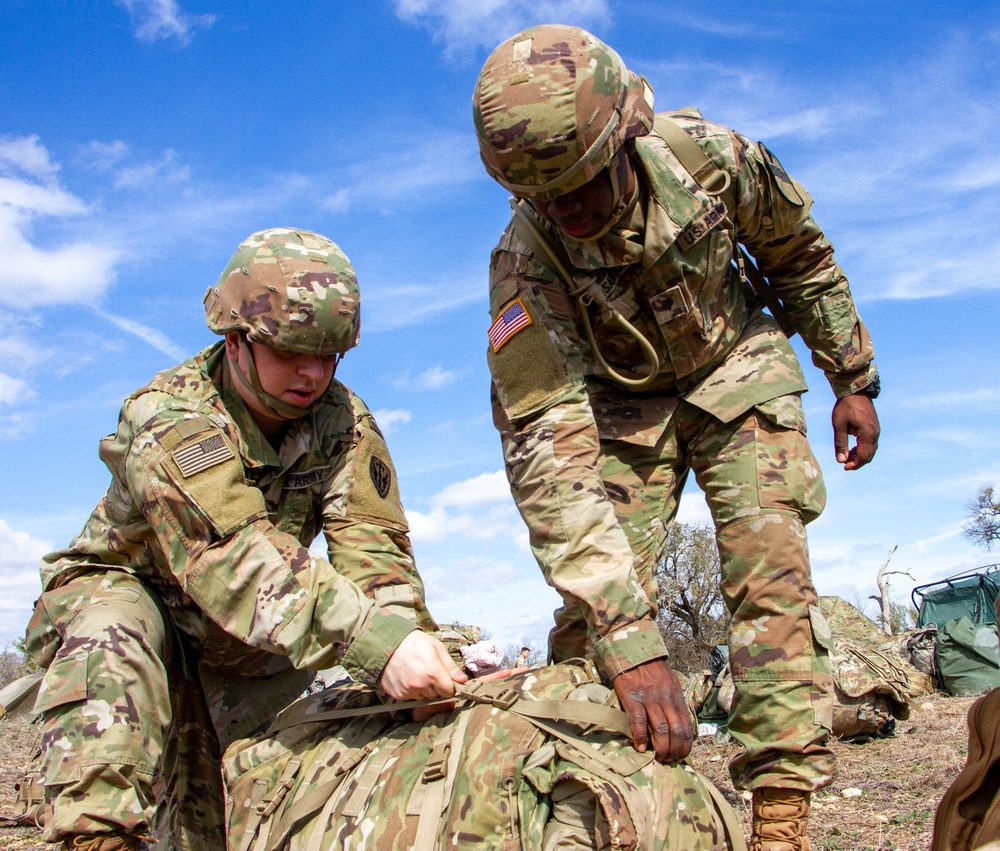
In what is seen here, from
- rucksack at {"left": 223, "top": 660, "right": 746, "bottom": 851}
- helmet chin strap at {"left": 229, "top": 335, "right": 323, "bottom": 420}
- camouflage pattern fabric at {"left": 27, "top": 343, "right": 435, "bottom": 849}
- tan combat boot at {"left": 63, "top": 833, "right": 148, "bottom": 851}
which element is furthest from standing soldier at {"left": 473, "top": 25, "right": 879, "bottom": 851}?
tan combat boot at {"left": 63, "top": 833, "right": 148, "bottom": 851}

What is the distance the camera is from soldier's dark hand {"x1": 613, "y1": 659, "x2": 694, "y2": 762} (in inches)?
115

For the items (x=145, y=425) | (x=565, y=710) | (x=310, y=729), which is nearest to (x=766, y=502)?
(x=565, y=710)

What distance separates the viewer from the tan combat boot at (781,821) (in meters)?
3.38

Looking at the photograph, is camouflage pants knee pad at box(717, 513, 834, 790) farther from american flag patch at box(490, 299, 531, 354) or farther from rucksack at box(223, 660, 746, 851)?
american flag patch at box(490, 299, 531, 354)

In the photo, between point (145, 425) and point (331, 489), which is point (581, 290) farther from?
point (145, 425)

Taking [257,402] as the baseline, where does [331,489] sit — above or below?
below

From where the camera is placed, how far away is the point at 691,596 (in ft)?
45.4

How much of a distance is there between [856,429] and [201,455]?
2.64m

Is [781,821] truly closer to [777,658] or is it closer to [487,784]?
[777,658]

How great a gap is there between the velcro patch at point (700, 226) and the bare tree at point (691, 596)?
977 centimetres

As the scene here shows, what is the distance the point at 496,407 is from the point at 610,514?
788 mm

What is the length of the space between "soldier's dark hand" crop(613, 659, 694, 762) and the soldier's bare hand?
54 cm

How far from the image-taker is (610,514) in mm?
3504

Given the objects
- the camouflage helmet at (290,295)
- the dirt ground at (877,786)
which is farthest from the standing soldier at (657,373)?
the dirt ground at (877,786)
